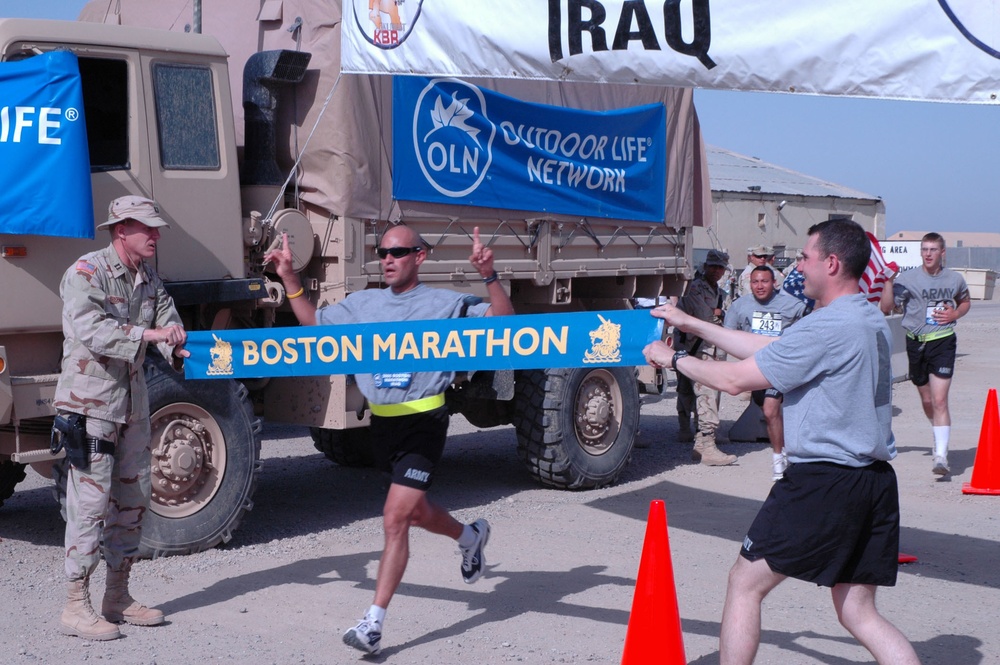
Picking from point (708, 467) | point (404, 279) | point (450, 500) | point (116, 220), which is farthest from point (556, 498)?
point (116, 220)

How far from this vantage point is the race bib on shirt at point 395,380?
5402mm

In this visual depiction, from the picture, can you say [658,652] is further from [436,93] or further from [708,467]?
[708,467]

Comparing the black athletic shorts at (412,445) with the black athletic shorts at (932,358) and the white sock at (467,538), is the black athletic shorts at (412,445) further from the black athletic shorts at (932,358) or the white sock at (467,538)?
the black athletic shorts at (932,358)

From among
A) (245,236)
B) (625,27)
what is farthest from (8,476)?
(625,27)

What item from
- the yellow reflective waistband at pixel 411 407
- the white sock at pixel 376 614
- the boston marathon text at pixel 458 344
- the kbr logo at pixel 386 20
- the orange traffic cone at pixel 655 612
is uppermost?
the kbr logo at pixel 386 20

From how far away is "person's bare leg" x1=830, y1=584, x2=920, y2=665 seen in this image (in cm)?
408

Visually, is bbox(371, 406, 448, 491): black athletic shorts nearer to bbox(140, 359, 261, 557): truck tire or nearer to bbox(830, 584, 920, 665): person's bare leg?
bbox(140, 359, 261, 557): truck tire

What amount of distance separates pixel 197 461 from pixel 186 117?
206 centimetres

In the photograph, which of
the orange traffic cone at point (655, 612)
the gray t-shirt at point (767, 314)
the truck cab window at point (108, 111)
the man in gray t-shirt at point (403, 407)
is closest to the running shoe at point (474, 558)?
the man in gray t-shirt at point (403, 407)

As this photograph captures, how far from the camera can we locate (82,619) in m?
5.43

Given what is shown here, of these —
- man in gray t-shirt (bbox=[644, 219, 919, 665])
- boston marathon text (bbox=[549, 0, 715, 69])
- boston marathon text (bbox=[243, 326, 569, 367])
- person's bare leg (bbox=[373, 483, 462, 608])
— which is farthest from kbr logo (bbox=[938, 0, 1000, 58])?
person's bare leg (bbox=[373, 483, 462, 608])

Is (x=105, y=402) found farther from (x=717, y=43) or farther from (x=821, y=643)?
(x=821, y=643)

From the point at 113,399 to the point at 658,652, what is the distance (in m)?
2.74

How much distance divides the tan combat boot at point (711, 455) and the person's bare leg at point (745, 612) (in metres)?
6.23
